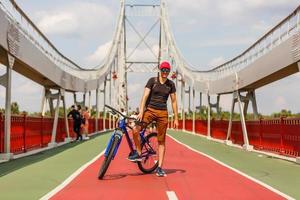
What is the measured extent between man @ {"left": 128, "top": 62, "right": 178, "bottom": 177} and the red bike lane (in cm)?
50

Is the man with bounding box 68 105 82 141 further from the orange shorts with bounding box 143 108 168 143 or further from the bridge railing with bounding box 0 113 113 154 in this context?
the orange shorts with bounding box 143 108 168 143

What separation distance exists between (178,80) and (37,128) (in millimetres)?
44154

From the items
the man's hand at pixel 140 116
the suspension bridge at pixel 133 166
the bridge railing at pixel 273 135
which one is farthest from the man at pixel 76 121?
the man's hand at pixel 140 116

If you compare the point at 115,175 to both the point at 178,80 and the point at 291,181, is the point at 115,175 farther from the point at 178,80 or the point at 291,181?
the point at 178,80

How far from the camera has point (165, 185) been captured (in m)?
9.91

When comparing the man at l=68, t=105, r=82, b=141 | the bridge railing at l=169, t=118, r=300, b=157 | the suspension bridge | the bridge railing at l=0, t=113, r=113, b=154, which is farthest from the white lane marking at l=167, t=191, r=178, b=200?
the man at l=68, t=105, r=82, b=141

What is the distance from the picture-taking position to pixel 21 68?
64.9 ft

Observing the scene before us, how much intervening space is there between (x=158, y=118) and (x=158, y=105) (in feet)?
0.85

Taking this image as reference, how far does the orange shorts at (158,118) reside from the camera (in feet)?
37.3

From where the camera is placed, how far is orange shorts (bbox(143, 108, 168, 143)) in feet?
37.3

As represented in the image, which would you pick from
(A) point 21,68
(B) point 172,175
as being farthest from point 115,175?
(A) point 21,68

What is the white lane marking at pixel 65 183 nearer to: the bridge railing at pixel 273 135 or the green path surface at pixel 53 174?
the green path surface at pixel 53 174

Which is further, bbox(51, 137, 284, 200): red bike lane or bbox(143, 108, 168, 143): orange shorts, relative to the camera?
bbox(143, 108, 168, 143): orange shorts

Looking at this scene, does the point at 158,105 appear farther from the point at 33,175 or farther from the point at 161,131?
the point at 33,175
